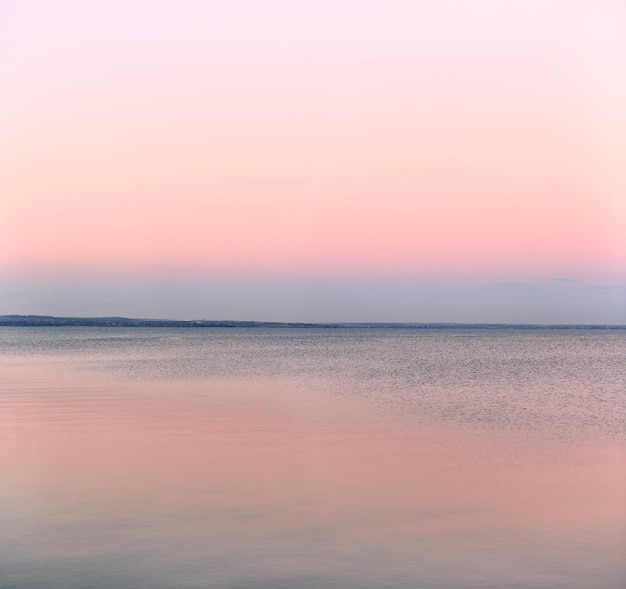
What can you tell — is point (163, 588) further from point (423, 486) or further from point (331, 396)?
point (331, 396)

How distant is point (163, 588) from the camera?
21.0ft

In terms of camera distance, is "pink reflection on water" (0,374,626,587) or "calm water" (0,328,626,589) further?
"pink reflection on water" (0,374,626,587)

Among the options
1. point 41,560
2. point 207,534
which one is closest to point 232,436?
point 207,534

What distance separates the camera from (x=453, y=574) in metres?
6.86

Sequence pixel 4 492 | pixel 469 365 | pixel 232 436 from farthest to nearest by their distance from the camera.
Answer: pixel 469 365 → pixel 232 436 → pixel 4 492

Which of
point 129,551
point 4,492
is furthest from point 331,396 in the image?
point 129,551

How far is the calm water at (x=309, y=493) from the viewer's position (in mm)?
6965

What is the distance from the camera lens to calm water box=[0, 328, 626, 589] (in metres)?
6.96

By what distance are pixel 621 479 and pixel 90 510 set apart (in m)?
7.00

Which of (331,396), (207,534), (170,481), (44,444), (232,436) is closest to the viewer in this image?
(207,534)

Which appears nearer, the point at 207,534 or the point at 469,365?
the point at 207,534

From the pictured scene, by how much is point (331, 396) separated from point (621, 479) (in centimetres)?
1192

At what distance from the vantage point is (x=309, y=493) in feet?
32.4

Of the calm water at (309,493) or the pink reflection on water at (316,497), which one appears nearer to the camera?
the calm water at (309,493)
